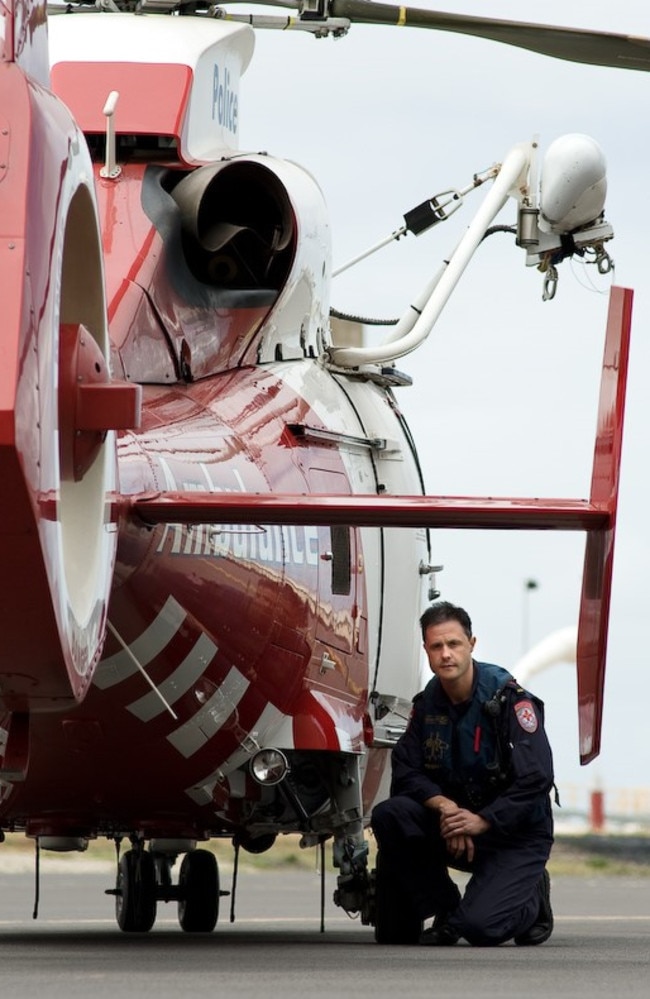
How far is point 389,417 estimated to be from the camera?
14.7m

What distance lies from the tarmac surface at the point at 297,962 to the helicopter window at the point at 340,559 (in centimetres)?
194

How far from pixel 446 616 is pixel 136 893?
12.4 ft

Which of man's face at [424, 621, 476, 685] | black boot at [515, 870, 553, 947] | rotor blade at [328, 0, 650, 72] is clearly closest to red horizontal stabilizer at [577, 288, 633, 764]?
man's face at [424, 621, 476, 685]

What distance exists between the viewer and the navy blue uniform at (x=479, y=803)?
1180 cm

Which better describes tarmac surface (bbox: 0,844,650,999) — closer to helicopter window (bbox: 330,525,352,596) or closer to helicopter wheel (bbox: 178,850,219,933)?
helicopter wheel (bbox: 178,850,219,933)

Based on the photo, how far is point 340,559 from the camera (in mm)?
12898

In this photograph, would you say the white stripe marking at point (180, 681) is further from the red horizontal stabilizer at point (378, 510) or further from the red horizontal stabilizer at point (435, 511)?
the red horizontal stabilizer at point (378, 510)

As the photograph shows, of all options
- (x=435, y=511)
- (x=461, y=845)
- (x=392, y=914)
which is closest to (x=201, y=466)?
(x=435, y=511)

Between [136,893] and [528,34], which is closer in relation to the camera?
[136,893]

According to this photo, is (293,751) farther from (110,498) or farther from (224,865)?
(224,865)

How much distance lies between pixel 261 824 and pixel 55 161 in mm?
5037

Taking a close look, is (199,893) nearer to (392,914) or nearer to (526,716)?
(392,914)

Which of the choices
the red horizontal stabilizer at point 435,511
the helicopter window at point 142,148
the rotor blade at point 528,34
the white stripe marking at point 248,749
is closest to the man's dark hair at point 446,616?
the white stripe marking at point 248,749

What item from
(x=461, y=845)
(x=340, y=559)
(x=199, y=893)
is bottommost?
(x=199, y=893)
